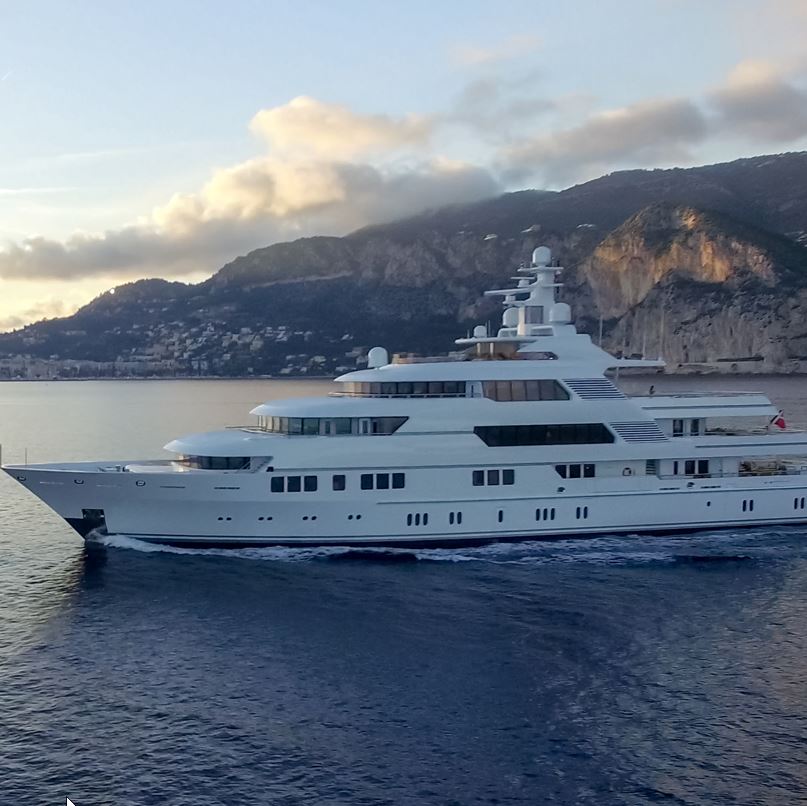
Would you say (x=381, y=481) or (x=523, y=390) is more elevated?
(x=523, y=390)

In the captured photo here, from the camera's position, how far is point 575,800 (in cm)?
1255

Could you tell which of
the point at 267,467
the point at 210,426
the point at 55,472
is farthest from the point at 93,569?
the point at 210,426

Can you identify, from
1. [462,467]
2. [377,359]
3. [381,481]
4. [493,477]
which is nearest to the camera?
[381,481]

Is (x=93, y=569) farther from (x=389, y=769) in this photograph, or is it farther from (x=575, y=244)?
(x=575, y=244)

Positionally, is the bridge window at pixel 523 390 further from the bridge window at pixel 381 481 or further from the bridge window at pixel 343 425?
the bridge window at pixel 381 481

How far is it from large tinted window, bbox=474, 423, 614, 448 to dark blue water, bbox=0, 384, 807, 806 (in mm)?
3487

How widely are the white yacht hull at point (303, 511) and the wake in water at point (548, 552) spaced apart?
0.84 ft

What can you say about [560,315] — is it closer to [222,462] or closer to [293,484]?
[293,484]

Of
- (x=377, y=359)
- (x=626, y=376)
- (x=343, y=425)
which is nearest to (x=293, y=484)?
(x=343, y=425)

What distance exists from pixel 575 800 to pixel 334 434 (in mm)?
15039

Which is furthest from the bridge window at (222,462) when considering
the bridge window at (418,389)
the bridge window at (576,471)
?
the bridge window at (576,471)

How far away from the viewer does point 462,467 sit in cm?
2589

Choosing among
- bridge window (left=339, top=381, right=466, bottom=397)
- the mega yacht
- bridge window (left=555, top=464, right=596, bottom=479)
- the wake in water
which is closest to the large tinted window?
the mega yacht

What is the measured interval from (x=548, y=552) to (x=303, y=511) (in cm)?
752
